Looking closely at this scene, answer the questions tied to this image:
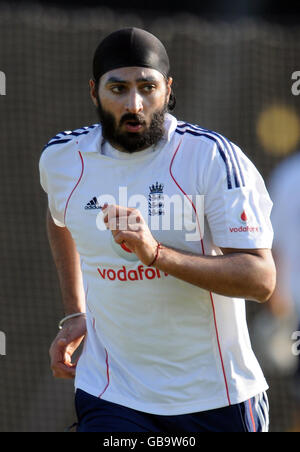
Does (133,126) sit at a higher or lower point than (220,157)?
higher

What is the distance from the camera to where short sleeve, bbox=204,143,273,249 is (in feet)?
10.9

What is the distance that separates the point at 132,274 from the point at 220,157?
23.4 inches

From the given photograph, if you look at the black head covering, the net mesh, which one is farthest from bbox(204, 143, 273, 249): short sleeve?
the net mesh

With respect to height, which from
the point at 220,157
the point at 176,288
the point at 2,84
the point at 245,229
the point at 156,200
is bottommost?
the point at 176,288

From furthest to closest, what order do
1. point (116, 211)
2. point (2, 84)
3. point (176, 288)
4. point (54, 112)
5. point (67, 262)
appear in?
point (54, 112) → point (2, 84) → point (67, 262) → point (176, 288) → point (116, 211)

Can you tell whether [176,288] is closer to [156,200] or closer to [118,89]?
[156,200]

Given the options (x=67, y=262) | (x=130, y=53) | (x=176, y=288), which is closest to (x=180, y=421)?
(x=176, y=288)

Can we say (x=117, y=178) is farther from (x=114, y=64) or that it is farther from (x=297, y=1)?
(x=297, y=1)

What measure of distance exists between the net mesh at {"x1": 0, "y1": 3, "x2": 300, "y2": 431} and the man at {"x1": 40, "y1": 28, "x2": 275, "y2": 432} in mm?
3563

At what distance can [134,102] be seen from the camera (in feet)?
11.4

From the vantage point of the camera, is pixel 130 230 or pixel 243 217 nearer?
pixel 130 230

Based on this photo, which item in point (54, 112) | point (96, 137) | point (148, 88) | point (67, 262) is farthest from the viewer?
point (54, 112)

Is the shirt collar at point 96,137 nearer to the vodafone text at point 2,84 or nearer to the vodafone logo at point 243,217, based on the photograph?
the vodafone logo at point 243,217

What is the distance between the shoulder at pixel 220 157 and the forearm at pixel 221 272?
1.03ft
